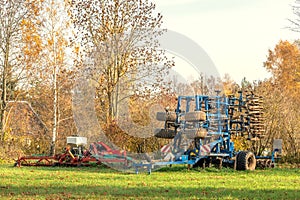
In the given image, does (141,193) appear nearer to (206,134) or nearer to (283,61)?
(206,134)

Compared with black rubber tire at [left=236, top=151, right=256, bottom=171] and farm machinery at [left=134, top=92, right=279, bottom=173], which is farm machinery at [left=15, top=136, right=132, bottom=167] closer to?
farm machinery at [left=134, top=92, right=279, bottom=173]

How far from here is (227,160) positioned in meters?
20.0

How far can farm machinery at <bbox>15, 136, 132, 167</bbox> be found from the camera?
2025 cm

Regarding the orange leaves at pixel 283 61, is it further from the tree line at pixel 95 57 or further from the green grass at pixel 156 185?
the green grass at pixel 156 185

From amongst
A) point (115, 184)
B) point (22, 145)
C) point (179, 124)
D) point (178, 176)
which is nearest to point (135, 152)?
point (179, 124)

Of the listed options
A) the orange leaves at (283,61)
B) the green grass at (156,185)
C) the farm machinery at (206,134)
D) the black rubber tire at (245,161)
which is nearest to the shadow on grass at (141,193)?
the green grass at (156,185)

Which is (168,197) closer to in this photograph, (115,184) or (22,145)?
(115,184)

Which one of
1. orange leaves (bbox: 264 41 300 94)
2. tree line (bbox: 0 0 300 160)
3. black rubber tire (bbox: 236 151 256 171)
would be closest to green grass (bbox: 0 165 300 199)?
black rubber tire (bbox: 236 151 256 171)

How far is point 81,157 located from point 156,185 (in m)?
8.16

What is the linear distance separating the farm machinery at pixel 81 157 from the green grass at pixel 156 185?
1.29 meters

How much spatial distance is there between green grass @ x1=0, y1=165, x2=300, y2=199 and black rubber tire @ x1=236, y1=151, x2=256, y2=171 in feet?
2.10

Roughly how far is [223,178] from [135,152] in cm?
687

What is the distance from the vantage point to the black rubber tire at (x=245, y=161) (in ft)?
64.1

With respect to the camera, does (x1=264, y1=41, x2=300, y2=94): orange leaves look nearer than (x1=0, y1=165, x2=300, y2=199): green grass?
No
